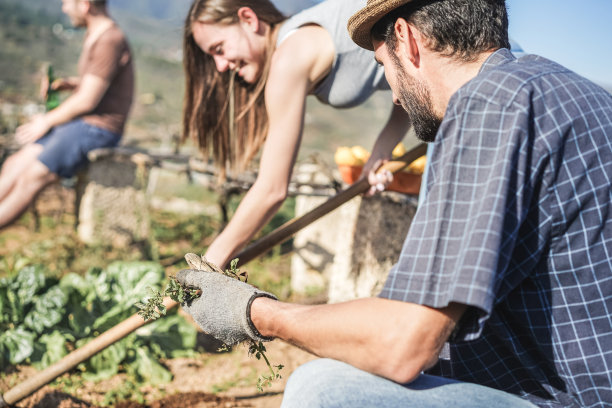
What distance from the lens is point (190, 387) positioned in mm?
2982

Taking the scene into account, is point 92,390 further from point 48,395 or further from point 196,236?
point 196,236

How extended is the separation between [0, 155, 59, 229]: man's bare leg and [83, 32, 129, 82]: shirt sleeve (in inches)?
37.5

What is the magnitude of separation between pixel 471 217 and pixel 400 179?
A: 2.37 m

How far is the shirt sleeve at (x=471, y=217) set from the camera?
1127mm

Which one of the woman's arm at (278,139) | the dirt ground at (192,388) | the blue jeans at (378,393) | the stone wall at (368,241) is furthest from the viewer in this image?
the stone wall at (368,241)

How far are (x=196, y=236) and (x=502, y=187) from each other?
5015mm

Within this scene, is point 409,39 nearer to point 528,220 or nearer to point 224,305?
point 528,220

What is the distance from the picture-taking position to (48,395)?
8.80ft

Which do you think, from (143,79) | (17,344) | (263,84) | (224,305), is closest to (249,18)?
(263,84)

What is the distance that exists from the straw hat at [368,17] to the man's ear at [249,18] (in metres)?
0.94

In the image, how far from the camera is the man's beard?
4.94 feet

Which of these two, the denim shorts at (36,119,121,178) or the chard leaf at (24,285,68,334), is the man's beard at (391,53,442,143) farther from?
the denim shorts at (36,119,121,178)

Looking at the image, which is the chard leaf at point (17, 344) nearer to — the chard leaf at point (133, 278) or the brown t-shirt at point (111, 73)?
the chard leaf at point (133, 278)

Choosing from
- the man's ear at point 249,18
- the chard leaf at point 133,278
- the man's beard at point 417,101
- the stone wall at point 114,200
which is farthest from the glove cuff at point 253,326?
the stone wall at point 114,200
